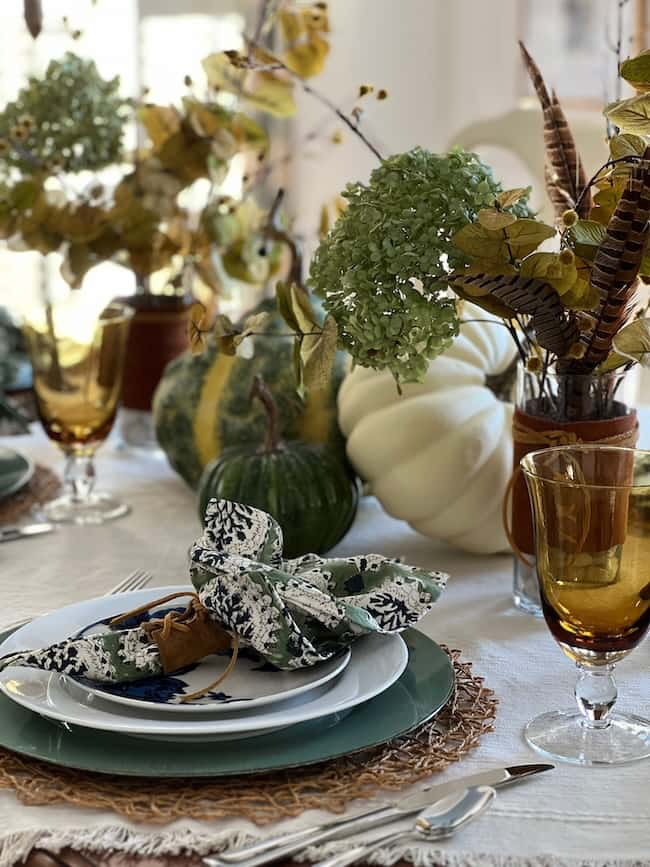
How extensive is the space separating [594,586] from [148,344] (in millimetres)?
975

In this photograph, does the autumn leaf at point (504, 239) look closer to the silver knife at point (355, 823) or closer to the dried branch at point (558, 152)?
the dried branch at point (558, 152)

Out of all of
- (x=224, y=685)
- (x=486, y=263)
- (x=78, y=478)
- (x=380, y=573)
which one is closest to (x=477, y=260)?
(x=486, y=263)

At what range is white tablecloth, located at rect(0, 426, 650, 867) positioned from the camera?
0.63 metres

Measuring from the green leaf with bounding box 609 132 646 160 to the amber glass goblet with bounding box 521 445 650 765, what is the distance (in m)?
0.19

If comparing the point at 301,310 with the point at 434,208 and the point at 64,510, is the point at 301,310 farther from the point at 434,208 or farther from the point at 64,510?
the point at 64,510

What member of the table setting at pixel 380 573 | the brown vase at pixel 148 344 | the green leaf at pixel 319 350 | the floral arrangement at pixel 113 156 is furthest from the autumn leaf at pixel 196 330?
the brown vase at pixel 148 344

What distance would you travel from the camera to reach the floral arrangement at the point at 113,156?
57.6 inches

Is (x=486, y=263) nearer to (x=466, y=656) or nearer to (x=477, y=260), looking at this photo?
(x=477, y=260)

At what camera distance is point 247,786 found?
0.68 meters

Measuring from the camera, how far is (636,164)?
2.56 feet

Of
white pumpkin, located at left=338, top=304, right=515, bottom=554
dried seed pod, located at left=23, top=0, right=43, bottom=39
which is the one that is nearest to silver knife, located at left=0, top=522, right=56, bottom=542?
white pumpkin, located at left=338, top=304, right=515, bottom=554

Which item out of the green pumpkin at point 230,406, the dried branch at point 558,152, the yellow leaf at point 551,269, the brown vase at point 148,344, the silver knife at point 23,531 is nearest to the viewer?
the yellow leaf at point 551,269

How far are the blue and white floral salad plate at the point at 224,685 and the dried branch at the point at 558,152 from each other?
16.0 inches

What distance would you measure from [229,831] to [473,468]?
1.87ft
